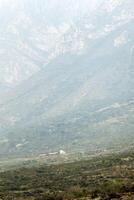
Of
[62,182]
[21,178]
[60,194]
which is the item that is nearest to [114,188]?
[60,194]

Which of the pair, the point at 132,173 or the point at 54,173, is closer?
the point at 132,173

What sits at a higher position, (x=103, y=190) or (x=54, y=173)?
(x=54, y=173)

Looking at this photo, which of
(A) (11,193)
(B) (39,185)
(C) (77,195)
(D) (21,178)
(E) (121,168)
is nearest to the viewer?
(C) (77,195)

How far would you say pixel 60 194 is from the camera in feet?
359

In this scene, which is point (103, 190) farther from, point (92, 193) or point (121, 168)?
point (121, 168)

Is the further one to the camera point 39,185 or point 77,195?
point 39,185

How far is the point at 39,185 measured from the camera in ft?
453

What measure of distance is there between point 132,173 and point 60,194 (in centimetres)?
2737

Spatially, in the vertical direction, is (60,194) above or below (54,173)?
below

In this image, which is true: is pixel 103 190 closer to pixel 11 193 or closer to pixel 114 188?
pixel 114 188

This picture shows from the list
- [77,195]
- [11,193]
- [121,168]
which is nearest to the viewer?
[77,195]

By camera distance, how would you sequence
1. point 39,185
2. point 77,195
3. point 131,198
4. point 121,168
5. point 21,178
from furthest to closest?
point 21,178 < point 121,168 < point 39,185 < point 77,195 < point 131,198

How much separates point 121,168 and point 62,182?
61.3 ft

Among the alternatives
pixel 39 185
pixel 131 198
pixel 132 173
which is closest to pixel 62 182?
pixel 39 185
